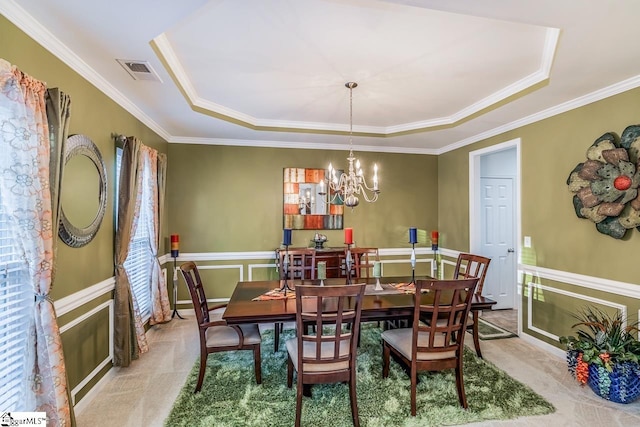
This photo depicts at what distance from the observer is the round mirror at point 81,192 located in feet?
7.23

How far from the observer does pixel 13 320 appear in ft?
5.80

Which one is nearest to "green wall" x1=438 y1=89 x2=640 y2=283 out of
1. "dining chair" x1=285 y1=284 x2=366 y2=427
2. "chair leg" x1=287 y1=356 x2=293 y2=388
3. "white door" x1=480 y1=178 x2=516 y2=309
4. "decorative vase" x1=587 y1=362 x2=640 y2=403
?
"decorative vase" x1=587 y1=362 x2=640 y2=403

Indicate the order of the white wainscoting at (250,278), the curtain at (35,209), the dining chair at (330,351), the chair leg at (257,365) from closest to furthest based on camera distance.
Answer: the curtain at (35,209)
the dining chair at (330,351)
the white wainscoting at (250,278)
the chair leg at (257,365)

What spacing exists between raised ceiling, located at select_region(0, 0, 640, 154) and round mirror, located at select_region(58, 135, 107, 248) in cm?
58

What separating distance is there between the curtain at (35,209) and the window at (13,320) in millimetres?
47

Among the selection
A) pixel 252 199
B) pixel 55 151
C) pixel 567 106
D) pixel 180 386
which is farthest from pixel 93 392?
pixel 567 106

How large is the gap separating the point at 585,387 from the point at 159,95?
14.7ft

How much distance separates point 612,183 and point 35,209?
13.4 ft

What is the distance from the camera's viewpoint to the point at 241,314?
2312 millimetres

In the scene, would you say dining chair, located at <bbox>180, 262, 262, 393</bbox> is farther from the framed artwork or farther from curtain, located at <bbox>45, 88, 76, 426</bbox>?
the framed artwork

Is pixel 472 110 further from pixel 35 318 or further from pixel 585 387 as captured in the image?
pixel 35 318

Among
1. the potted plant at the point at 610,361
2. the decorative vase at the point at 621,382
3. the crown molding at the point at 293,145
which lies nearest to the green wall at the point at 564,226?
the potted plant at the point at 610,361

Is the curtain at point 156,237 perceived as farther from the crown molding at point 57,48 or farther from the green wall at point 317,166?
the crown molding at point 57,48

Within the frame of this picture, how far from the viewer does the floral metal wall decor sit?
2.60 meters
